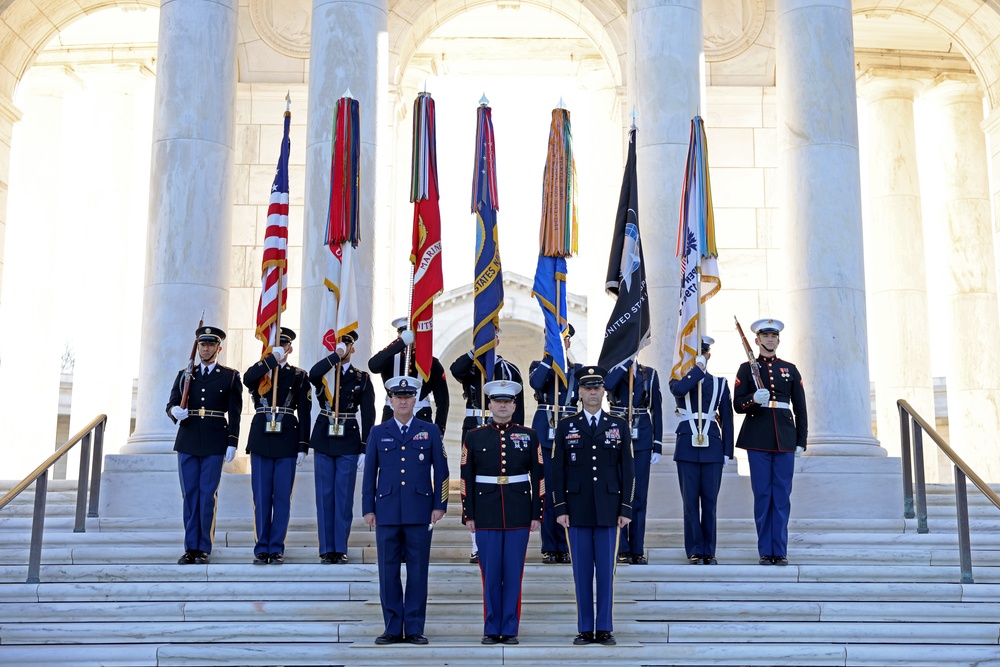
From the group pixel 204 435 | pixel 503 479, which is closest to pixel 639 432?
pixel 503 479

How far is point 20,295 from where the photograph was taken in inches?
910

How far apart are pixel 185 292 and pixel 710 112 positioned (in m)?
9.22

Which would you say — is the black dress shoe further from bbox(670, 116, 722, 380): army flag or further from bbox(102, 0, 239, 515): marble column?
bbox(102, 0, 239, 515): marble column

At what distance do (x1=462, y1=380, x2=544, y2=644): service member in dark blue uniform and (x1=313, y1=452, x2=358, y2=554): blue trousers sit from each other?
2.21m

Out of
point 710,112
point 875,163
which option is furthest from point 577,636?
point 875,163

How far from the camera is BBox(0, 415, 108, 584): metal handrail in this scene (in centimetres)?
1073

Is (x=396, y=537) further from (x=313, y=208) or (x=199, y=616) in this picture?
(x=313, y=208)

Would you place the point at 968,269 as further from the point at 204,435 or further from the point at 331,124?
the point at 204,435

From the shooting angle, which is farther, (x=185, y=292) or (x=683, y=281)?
(x=185, y=292)

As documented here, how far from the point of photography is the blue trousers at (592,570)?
9156mm

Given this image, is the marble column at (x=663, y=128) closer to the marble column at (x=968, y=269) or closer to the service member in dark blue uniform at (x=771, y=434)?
the service member in dark blue uniform at (x=771, y=434)

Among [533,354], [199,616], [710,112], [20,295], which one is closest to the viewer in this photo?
[199,616]

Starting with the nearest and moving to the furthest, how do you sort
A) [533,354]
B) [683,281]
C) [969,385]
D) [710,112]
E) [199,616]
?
[199,616] → [683,281] → [710,112] → [969,385] → [533,354]

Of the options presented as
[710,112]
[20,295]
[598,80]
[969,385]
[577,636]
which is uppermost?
[598,80]
